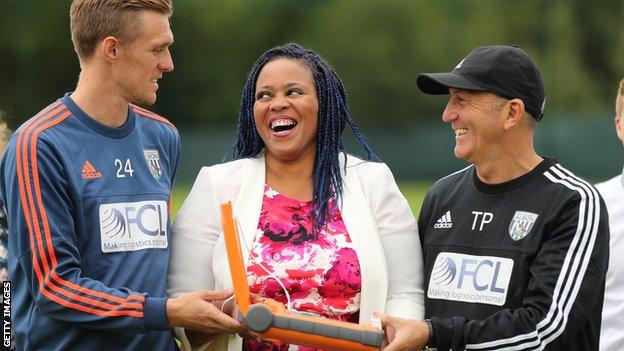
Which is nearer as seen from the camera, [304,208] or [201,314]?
[201,314]

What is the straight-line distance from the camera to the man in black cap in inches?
155

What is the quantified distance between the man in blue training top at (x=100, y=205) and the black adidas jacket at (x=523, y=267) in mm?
767

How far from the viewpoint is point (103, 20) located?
4168mm

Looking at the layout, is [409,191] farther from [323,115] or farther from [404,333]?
[404,333]

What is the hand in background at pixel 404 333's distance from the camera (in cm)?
393

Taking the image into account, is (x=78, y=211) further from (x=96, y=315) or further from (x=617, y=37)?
(x=617, y=37)

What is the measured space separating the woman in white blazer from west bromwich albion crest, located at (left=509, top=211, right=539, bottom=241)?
38 cm

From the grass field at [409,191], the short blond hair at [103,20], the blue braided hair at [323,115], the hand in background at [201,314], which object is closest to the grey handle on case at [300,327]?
the hand in background at [201,314]

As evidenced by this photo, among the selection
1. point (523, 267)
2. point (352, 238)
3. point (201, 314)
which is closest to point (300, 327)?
point (201, 314)

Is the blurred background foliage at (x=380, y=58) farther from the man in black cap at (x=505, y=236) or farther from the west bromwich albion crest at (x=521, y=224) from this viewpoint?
the west bromwich albion crest at (x=521, y=224)

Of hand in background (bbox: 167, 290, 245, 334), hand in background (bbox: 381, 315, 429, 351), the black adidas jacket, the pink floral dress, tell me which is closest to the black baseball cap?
the black adidas jacket

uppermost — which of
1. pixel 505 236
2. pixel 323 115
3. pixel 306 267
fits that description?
pixel 323 115

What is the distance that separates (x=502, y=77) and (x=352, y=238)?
0.76 meters

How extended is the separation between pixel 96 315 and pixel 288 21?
19.6m
